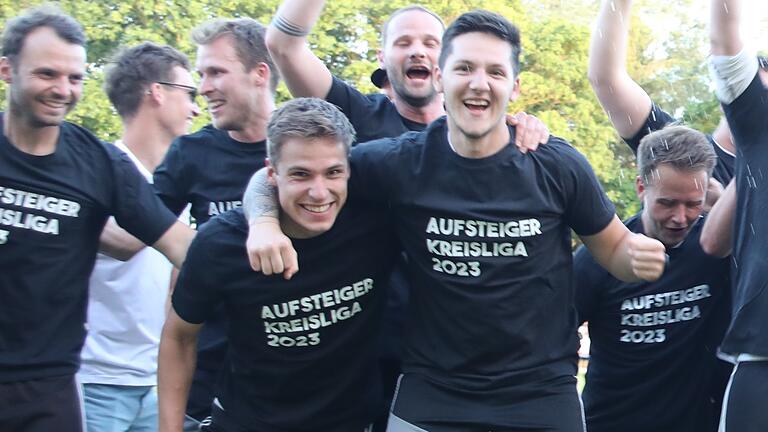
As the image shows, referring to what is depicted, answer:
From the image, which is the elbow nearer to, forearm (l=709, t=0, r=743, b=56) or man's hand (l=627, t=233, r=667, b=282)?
man's hand (l=627, t=233, r=667, b=282)

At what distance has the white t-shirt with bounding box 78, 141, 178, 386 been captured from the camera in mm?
5781

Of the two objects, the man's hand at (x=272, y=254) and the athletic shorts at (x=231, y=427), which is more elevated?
the man's hand at (x=272, y=254)

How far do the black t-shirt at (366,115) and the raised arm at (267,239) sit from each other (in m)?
0.89

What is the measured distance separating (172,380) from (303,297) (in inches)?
29.2

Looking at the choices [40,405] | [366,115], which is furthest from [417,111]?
[40,405]

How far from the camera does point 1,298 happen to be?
455 cm

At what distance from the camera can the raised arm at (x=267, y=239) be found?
4.30m

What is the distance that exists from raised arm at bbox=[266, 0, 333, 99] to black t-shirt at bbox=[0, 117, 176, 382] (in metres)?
0.93

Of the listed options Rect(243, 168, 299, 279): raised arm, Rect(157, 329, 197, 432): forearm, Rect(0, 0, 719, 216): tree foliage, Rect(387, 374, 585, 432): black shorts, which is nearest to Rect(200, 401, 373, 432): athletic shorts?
Rect(157, 329, 197, 432): forearm

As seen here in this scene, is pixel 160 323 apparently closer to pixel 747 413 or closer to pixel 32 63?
pixel 32 63

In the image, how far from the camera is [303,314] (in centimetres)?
458

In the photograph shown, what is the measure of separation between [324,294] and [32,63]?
5.17 feet

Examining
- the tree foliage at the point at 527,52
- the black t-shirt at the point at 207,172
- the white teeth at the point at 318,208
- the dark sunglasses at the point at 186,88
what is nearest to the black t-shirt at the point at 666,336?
the white teeth at the point at 318,208

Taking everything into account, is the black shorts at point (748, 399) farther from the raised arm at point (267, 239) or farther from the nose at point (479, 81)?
the raised arm at point (267, 239)
